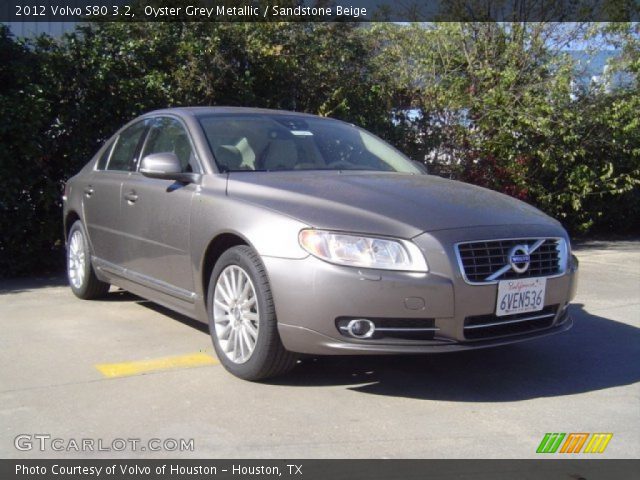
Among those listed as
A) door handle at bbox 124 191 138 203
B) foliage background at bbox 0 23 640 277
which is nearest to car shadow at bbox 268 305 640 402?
door handle at bbox 124 191 138 203

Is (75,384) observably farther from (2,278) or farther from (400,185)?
(2,278)

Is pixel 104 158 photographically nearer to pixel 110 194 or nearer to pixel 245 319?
pixel 110 194

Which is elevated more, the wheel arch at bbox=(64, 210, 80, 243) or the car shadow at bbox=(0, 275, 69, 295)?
the wheel arch at bbox=(64, 210, 80, 243)

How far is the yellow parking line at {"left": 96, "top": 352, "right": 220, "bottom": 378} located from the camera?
5113 millimetres

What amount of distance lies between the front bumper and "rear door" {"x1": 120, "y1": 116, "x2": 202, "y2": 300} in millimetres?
1122

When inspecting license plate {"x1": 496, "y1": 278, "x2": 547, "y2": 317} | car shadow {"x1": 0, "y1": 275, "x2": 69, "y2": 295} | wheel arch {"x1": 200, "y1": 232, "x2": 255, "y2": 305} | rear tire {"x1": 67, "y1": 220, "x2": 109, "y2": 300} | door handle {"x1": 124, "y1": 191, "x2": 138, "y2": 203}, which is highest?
door handle {"x1": 124, "y1": 191, "x2": 138, "y2": 203}

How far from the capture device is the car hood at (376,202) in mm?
4496

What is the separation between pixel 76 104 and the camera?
859 cm

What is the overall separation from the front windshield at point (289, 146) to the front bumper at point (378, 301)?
4.24 feet

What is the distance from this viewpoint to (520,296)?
4.66 m

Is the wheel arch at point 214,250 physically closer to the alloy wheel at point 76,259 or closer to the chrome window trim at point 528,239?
the chrome window trim at point 528,239

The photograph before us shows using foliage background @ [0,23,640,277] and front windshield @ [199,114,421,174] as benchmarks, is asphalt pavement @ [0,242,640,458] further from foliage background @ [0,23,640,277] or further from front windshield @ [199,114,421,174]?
foliage background @ [0,23,640,277]
